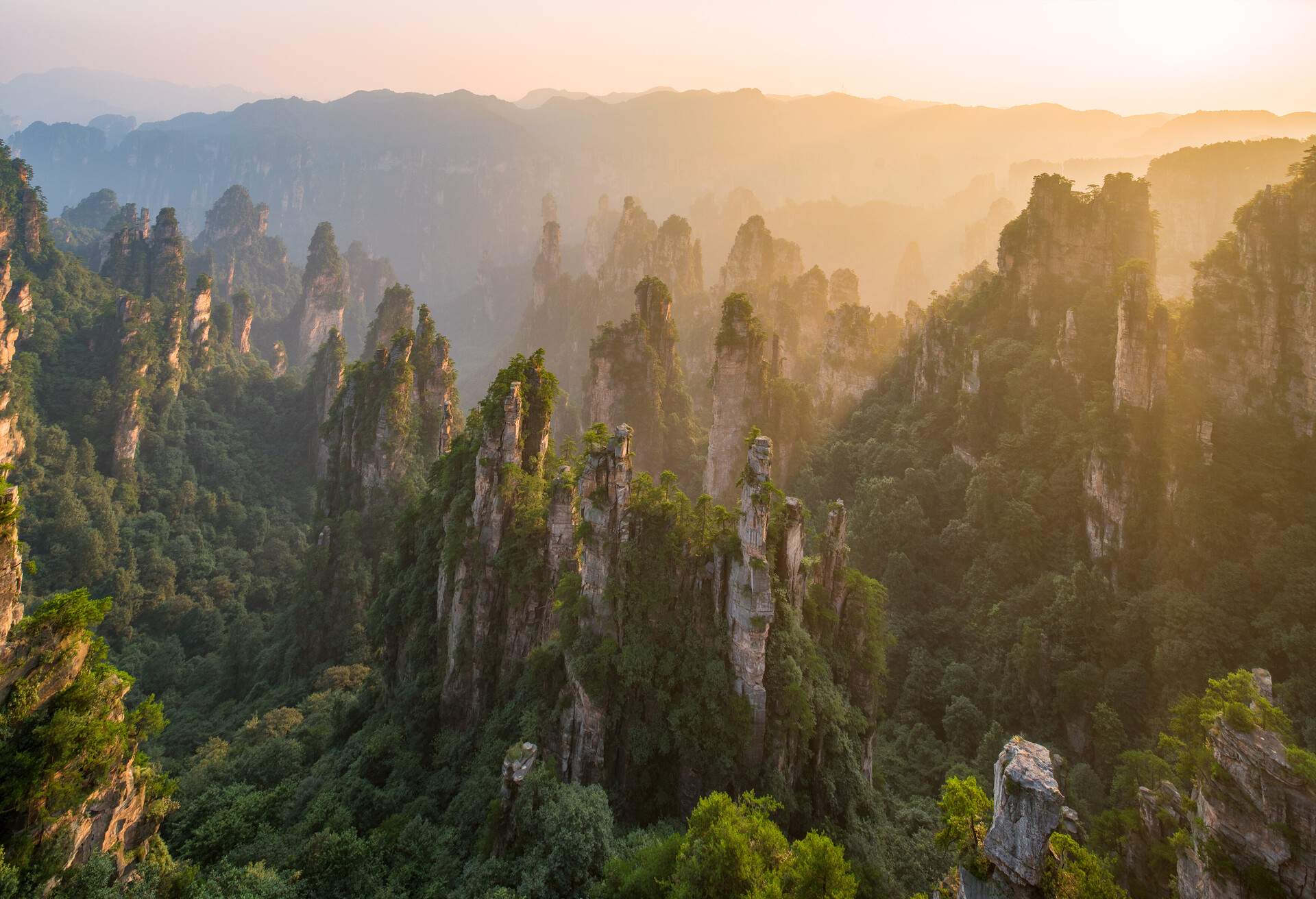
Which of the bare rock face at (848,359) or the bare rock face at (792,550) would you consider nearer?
the bare rock face at (792,550)

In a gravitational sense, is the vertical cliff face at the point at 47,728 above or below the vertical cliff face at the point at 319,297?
below

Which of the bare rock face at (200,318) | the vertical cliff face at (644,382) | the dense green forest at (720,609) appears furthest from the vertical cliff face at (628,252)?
the bare rock face at (200,318)

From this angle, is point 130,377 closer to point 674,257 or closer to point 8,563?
point 8,563

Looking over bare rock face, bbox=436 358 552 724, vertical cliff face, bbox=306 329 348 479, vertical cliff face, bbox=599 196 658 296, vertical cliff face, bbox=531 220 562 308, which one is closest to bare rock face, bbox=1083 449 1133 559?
bare rock face, bbox=436 358 552 724

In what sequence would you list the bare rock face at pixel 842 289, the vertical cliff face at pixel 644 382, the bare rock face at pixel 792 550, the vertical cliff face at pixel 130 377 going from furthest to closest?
1. the bare rock face at pixel 842 289
2. the vertical cliff face at pixel 644 382
3. the vertical cliff face at pixel 130 377
4. the bare rock face at pixel 792 550

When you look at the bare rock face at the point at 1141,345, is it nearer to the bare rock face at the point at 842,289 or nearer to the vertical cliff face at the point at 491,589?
the vertical cliff face at the point at 491,589

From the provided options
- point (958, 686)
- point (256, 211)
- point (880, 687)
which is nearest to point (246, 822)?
point (880, 687)
